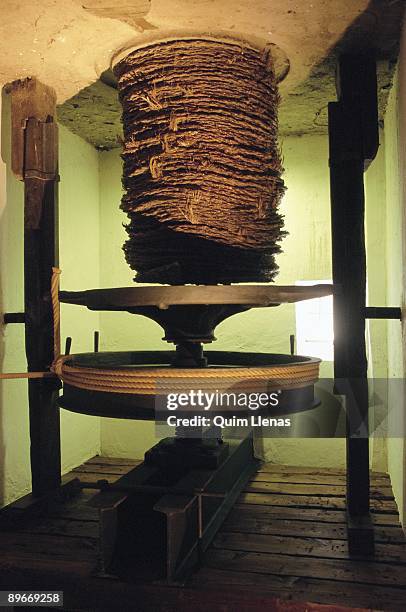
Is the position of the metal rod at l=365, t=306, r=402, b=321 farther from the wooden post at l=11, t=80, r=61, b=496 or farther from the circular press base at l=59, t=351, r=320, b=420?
the wooden post at l=11, t=80, r=61, b=496

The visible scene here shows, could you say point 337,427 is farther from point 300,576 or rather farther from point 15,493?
point 15,493

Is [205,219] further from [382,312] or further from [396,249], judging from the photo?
[396,249]

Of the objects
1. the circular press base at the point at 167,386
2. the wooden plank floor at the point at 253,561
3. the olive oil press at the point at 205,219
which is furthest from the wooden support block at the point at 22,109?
the wooden plank floor at the point at 253,561

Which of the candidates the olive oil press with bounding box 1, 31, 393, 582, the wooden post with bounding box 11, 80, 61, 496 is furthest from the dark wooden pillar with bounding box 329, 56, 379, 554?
the wooden post with bounding box 11, 80, 61, 496

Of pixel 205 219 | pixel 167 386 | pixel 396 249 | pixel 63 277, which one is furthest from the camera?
pixel 63 277

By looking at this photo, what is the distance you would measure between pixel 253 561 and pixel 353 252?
1106mm

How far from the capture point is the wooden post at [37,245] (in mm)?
2488

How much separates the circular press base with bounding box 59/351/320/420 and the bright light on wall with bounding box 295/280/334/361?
140 cm

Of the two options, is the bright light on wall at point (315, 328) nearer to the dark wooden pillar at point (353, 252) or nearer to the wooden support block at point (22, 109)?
the dark wooden pillar at point (353, 252)

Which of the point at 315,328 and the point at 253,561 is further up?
the point at 315,328

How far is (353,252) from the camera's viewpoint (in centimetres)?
223

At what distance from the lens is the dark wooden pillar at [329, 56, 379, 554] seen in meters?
2.19

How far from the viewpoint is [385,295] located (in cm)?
325

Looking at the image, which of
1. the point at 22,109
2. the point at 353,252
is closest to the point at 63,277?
the point at 22,109
